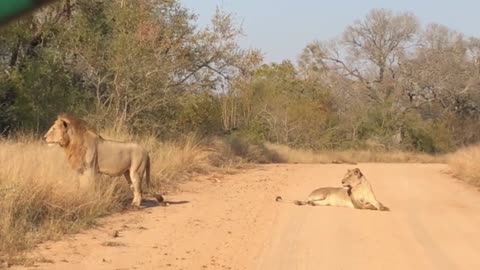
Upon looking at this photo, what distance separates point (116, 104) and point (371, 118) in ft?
95.6

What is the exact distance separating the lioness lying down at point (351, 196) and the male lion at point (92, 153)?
326 cm

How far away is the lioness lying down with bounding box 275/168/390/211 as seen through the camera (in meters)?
14.8

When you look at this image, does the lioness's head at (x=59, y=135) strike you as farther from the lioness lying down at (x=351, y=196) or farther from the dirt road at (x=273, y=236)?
the lioness lying down at (x=351, y=196)

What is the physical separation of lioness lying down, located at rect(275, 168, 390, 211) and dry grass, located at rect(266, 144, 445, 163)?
1896 centimetres

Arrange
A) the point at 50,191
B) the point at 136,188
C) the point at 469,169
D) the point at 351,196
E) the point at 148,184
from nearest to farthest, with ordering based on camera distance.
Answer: the point at 50,191 < the point at 136,188 < the point at 351,196 < the point at 148,184 < the point at 469,169

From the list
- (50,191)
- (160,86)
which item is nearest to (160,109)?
(160,86)

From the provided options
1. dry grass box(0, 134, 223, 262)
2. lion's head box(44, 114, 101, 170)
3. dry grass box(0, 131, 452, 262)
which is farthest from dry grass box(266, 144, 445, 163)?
lion's head box(44, 114, 101, 170)

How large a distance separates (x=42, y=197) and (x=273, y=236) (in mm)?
3125

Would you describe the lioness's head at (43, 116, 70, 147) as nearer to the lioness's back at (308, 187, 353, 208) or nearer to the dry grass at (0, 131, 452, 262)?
the dry grass at (0, 131, 452, 262)

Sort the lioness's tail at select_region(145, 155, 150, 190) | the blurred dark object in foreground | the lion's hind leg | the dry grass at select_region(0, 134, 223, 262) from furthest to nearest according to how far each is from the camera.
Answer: the lioness's tail at select_region(145, 155, 150, 190) < the lion's hind leg < the dry grass at select_region(0, 134, 223, 262) < the blurred dark object in foreground

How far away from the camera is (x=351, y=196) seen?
1498 centimetres

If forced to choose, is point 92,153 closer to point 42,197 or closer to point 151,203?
point 151,203

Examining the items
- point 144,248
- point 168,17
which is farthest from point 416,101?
point 144,248

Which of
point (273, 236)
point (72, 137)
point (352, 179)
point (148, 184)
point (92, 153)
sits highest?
point (72, 137)
